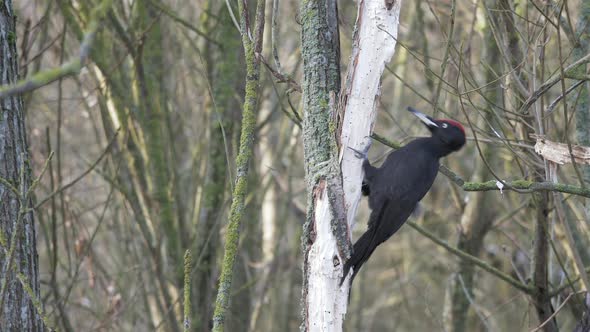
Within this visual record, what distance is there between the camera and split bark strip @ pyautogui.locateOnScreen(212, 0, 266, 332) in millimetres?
2568

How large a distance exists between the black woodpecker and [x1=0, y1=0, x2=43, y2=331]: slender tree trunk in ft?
5.76

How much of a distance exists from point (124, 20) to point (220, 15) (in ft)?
2.70

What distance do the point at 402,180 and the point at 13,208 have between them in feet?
6.87

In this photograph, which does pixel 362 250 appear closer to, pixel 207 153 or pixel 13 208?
pixel 13 208

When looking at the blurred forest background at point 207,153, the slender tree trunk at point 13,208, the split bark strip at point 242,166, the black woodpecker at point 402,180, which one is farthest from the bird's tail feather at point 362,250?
the slender tree trunk at point 13,208

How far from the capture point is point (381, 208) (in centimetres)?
400

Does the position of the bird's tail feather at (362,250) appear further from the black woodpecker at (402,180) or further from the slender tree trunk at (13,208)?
the slender tree trunk at (13,208)

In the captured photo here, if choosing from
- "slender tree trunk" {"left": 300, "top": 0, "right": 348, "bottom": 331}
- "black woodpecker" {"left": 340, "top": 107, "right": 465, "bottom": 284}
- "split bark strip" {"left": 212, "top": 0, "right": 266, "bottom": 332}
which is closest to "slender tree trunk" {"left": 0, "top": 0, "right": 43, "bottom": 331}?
"split bark strip" {"left": 212, "top": 0, "right": 266, "bottom": 332}

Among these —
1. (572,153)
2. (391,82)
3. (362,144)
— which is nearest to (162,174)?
(362,144)

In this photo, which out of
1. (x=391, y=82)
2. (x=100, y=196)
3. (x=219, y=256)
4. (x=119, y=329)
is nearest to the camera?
(x=119, y=329)

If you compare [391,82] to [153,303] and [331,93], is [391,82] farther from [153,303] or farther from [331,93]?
[331,93]

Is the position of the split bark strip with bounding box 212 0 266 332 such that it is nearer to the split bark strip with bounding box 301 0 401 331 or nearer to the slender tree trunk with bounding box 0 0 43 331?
the split bark strip with bounding box 301 0 401 331

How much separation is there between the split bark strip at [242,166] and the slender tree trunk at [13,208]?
2.81 ft

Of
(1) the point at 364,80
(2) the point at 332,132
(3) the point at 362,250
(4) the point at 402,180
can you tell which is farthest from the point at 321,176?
(4) the point at 402,180
